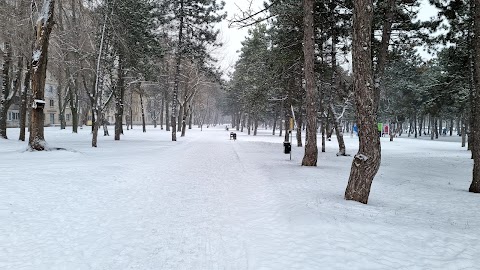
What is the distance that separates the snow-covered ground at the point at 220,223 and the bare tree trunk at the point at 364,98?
862 mm

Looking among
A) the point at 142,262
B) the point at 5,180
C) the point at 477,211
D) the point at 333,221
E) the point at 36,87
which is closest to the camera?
the point at 142,262

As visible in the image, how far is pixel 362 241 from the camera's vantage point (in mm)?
4875

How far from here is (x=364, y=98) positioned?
7164 millimetres

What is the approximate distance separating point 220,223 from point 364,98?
4044 mm

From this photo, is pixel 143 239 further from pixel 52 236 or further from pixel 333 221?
pixel 333 221

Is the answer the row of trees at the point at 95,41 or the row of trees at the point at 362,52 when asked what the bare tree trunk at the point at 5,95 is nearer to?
the row of trees at the point at 95,41

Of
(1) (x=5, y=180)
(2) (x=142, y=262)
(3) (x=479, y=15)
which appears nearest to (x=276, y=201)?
(2) (x=142, y=262)

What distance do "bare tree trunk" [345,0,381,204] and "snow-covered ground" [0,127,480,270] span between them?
862 millimetres

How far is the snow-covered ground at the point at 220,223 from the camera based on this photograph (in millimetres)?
4270

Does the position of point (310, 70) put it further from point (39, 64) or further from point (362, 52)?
point (39, 64)

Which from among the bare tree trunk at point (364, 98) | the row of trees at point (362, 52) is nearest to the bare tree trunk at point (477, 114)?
the row of trees at point (362, 52)

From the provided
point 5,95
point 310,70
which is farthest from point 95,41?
point 310,70

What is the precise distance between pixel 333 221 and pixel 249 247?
6.22 ft

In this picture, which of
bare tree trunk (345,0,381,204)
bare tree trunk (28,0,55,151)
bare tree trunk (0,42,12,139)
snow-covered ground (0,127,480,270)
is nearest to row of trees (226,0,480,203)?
bare tree trunk (345,0,381,204)
